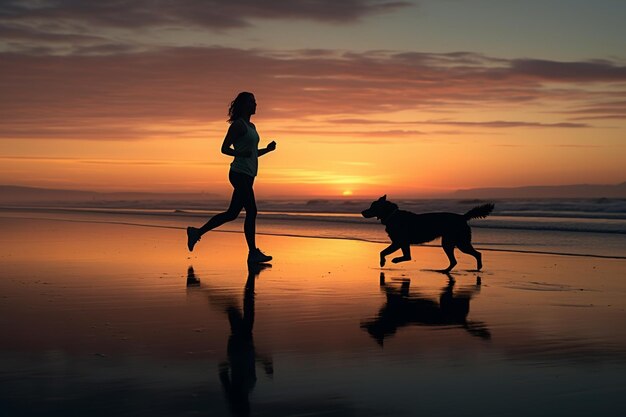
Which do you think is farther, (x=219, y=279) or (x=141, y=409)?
(x=219, y=279)

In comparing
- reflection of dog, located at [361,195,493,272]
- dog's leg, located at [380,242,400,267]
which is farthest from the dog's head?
dog's leg, located at [380,242,400,267]

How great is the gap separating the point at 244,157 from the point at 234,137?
→ 0.29m

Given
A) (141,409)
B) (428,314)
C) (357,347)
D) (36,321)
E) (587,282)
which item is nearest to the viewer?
(141,409)

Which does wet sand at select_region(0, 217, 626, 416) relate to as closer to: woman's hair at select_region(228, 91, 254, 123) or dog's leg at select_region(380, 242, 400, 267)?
dog's leg at select_region(380, 242, 400, 267)

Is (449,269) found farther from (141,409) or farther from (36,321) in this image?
(141,409)

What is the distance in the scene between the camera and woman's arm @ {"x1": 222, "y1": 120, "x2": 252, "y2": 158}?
10.1 meters

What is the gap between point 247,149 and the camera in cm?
1017

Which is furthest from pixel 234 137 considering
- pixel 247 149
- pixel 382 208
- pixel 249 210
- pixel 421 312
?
pixel 421 312

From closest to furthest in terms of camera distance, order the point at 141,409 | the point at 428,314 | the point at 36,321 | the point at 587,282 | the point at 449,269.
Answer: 1. the point at 141,409
2. the point at 36,321
3. the point at 428,314
4. the point at 587,282
5. the point at 449,269

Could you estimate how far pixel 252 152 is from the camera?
1022 centimetres

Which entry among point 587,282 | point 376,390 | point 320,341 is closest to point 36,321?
point 320,341

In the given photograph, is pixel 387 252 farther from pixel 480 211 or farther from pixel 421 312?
pixel 421 312

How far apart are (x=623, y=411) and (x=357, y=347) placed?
5.83 feet

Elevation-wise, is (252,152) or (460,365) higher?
(252,152)
